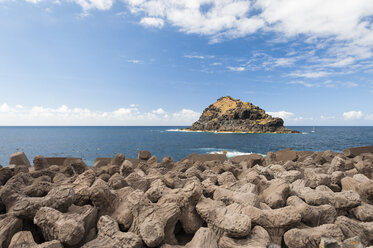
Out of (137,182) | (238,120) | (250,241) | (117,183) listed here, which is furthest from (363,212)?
(238,120)

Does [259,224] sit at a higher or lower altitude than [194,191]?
lower

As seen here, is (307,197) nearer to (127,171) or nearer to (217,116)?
(127,171)

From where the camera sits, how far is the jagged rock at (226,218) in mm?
2229

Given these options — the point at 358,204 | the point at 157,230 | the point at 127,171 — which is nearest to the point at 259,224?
the point at 157,230

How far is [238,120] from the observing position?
98.2 meters

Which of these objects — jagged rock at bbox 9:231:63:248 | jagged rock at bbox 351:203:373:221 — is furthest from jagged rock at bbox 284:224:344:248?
jagged rock at bbox 9:231:63:248

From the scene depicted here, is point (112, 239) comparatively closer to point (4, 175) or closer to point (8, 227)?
point (8, 227)

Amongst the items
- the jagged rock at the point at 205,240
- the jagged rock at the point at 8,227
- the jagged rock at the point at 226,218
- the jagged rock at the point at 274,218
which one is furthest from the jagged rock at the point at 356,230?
the jagged rock at the point at 8,227

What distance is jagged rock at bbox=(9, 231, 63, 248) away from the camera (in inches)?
76.4

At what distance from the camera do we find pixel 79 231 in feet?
6.92

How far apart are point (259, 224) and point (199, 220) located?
68 centimetres

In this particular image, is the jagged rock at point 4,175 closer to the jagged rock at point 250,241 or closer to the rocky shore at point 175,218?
the rocky shore at point 175,218

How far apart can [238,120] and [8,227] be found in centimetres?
9920

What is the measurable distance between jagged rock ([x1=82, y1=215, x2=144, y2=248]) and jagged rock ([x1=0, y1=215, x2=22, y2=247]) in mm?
795
